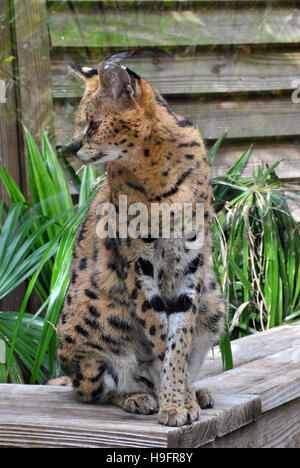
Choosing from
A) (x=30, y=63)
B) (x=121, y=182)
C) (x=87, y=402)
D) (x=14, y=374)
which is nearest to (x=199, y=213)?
(x=121, y=182)

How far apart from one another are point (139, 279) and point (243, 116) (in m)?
1.98

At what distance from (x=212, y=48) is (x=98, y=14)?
64 centimetres

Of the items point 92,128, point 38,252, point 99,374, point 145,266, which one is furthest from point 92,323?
point 38,252

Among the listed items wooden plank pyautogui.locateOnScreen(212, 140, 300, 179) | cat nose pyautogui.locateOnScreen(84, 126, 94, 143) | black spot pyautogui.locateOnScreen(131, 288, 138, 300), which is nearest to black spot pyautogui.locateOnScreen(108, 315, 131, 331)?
black spot pyautogui.locateOnScreen(131, 288, 138, 300)

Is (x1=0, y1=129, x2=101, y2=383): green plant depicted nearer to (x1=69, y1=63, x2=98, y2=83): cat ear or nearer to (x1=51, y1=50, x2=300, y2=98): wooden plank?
(x1=51, y1=50, x2=300, y2=98): wooden plank

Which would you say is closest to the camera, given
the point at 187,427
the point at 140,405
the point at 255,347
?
the point at 187,427

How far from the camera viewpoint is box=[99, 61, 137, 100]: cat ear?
70.5 inches

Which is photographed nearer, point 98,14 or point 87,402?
point 87,402

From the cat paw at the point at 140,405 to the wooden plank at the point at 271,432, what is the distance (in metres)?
0.24

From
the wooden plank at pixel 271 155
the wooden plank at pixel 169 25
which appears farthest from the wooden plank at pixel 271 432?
the wooden plank at pixel 169 25

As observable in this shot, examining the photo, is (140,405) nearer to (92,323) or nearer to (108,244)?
(92,323)

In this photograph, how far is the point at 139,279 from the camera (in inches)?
74.7

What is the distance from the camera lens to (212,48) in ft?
11.6

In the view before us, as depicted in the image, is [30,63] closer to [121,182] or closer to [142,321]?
[121,182]
